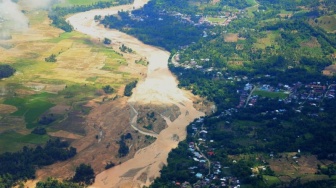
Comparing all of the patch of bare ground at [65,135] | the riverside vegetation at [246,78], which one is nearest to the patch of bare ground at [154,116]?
the riverside vegetation at [246,78]

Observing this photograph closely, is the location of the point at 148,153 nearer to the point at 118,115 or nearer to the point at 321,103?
the point at 118,115

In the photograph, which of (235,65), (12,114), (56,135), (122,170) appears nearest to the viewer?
(122,170)

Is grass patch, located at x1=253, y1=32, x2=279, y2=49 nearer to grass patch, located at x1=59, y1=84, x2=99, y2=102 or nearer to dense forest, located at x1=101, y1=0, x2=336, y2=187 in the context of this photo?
dense forest, located at x1=101, y1=0, x2=336, y2=187

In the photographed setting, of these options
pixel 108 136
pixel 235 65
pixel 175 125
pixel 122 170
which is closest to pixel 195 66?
pixel 235 65

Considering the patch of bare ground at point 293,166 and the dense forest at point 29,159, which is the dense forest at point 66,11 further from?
the patch of bare ground at point 293,166

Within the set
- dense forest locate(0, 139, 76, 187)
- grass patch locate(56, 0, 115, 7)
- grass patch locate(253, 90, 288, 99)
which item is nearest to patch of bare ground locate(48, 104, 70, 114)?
dense forest locate(0, 139, 76, 187)

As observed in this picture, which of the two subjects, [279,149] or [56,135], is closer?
[279,149]
